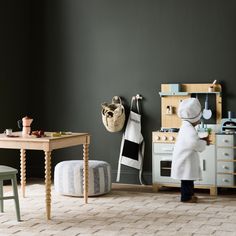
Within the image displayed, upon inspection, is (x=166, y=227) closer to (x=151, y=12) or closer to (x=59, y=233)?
(x=59, y=233)

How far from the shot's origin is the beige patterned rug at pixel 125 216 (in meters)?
4.63

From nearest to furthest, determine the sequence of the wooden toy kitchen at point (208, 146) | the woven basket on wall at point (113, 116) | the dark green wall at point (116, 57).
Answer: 1. the wooden toy kitchen at point (208, 146)
2. the dark green wall at point (116, 57)
3. the woven basket on wall at point (113, 116)

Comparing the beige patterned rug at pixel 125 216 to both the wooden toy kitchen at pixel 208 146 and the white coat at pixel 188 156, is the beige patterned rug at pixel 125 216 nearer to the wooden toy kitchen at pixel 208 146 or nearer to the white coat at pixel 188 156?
the wooden toy kitchen at pixel 208 146

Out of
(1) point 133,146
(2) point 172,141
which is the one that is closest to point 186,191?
(2) point 172,141

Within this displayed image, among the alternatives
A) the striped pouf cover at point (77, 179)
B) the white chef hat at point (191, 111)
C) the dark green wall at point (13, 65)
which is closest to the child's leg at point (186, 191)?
the white chef hat at point (191, 111)

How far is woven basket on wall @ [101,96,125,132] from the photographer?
6.95 metres

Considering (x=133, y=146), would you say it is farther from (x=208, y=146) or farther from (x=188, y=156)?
(x=188, y=156)

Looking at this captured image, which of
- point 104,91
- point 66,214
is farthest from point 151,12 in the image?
point 66,214

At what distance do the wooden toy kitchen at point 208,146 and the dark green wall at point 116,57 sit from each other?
0.13 m

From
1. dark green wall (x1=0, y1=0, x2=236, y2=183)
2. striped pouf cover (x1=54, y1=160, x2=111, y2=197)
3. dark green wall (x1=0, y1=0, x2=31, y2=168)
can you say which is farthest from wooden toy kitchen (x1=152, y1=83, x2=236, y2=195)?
dark green wall (x1=0, y1=0, x2=31, y2=168)

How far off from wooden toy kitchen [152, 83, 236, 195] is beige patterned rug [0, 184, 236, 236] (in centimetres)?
20

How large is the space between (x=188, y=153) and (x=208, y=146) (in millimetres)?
525

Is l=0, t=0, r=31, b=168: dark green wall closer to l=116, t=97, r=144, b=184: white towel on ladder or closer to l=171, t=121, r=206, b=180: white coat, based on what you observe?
l=116, t=97, r=144, b=184: white towel on ladder

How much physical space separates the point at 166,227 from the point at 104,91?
296 centimetres
